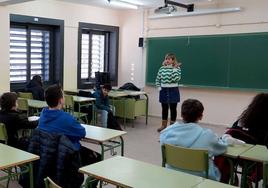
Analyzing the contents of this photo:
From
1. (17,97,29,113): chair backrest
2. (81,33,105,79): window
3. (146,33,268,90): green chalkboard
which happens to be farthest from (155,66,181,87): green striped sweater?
(81,33,105,79): window

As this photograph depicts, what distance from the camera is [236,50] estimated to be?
22.1 feet

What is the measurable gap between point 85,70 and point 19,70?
1.77 metres

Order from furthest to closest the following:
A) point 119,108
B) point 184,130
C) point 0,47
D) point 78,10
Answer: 1. point 78,10
2. point 119,108
3. point 0,47
4. point 184,130

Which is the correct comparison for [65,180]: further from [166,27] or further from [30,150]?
[166,27]

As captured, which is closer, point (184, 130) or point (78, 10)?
point (184, 130)

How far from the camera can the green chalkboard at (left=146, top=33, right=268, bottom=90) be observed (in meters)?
6.47

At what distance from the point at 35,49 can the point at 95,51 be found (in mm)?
1714

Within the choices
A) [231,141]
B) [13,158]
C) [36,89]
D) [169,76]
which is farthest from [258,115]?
[36,89]

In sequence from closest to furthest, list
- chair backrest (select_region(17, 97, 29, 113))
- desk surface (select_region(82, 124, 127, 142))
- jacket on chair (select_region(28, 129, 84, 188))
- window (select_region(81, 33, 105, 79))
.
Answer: jacket on chair (select_region(28, 129, 84, 188)) < desk surface (select_region(82, 124, 127, 142)) < chair backrest (select_region(17, 97, 29, 113)) < window (select_region(81, 33, 105, 79))

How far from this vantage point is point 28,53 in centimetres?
694

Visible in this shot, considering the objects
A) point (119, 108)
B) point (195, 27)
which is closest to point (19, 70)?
point (119, 108)

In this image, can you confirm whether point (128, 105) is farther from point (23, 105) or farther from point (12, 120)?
point (12, 120)

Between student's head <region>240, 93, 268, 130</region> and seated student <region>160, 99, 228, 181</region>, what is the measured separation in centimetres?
45

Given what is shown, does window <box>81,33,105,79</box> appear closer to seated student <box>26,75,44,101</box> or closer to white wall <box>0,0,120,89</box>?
white wall <box>0,0,120,89</box>
